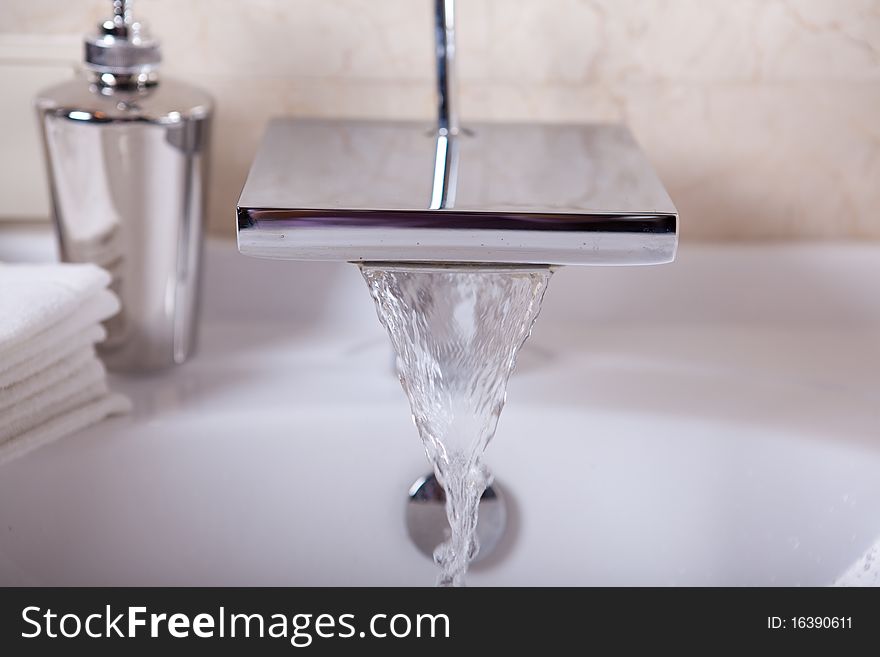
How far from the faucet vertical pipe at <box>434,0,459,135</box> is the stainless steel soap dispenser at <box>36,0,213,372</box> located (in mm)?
132

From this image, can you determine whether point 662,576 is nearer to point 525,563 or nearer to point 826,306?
point 525,563

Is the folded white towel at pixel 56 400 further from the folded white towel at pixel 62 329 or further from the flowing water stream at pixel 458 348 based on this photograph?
the flowing water stream at pixel 458 348

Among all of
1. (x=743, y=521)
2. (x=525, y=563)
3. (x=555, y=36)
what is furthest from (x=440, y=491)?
(x=555, y=36)

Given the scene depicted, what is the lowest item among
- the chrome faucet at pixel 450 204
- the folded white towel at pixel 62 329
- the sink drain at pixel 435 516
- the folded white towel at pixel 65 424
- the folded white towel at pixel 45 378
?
the sink drain at pixel 435 516

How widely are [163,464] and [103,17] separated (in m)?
0.29

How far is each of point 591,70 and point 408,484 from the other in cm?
29

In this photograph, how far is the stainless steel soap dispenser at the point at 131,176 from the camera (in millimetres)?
539

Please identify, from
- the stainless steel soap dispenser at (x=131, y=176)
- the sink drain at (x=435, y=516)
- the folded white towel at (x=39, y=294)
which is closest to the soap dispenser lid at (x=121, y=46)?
the stainless steel soap dispenser at (x=131, y=176)

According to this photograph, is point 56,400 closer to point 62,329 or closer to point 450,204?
point 62,329

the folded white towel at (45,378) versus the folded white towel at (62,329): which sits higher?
the folded white towel at (62,329)

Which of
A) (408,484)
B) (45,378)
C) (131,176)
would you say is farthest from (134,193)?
(408,484)

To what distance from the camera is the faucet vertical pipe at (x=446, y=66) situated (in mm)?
557

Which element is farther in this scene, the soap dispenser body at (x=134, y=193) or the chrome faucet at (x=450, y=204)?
the soap dispenser body at (x=134, y=193)

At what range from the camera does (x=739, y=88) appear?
65cm
